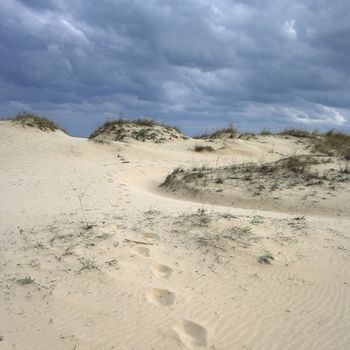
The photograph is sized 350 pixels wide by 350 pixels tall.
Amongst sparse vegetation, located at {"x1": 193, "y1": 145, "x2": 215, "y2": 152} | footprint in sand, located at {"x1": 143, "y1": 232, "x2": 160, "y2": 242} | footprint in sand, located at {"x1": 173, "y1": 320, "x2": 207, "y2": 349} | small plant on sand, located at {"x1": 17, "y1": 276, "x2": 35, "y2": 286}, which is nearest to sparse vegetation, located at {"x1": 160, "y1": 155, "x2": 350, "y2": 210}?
footprint in sand, located at {"x1": 143, "y1": 232, "x2": 160, "y2": 242}

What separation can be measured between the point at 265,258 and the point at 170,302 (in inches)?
54.6

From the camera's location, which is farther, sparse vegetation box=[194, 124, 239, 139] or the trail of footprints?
sparse vegetation box=[194, 124, 239, 139]

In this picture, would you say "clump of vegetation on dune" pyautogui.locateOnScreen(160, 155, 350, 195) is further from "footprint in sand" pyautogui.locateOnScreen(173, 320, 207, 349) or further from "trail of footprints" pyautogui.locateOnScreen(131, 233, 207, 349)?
"footprint in sand" pyautogui.locateOnScreen(173, 320, 207, 349)

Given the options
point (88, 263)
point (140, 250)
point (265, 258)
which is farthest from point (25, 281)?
point (265, 258)

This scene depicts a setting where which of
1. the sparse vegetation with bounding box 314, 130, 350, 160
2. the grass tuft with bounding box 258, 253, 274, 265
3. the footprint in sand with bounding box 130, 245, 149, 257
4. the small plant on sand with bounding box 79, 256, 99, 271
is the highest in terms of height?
the sparse vegetation with bounding box 314, 130, 350, 160

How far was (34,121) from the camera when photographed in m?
17.5

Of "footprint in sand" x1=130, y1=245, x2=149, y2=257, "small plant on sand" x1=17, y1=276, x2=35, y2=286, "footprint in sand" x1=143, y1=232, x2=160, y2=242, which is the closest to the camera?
"small plant on sand" x1=17, y1=276, x2=35, y2=286

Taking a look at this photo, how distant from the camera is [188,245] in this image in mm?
5184

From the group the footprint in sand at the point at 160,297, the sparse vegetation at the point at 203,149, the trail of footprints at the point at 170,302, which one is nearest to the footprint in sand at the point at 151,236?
the trail of footprints at the point at 170,302

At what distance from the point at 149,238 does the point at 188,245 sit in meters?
0.55

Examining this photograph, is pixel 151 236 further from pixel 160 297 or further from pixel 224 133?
pixel 224 133

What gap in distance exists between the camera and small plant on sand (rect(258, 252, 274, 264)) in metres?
4.75

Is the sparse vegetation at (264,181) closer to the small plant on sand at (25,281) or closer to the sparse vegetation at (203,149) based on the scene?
the small plant on sand at (25,281)

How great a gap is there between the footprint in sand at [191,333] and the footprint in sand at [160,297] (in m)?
0.35
